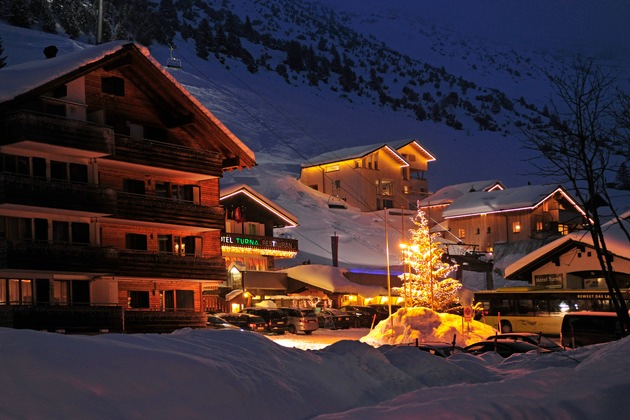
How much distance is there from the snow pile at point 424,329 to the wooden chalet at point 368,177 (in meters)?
58.1

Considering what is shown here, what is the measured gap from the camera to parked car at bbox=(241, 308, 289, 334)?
2167 inches

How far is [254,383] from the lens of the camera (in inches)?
545

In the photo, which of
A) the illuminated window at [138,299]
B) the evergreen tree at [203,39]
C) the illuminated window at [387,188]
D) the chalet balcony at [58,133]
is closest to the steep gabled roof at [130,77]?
the chalet balcony at [58,133]

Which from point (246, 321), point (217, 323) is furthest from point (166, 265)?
point (246, 321)

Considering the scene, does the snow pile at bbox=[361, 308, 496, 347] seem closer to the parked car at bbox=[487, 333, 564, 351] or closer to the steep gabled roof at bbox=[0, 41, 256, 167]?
the parked car at bbox=[487, 333, 564, 351]

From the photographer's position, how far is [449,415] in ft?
41.7

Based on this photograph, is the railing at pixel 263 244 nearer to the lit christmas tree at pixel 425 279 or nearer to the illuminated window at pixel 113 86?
the lit christmas tree at pixel 425 279

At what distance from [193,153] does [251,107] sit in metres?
98.4

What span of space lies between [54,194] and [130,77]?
8.33m

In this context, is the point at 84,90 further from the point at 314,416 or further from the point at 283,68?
the point at 283,68

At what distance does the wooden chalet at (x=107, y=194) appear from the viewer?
38469mm

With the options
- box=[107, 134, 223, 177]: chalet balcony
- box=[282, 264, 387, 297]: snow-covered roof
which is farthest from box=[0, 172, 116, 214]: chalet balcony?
box=[282, 264, 387, 297]: snow-covered roof

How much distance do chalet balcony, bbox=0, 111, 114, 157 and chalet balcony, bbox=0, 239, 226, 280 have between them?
428 cm

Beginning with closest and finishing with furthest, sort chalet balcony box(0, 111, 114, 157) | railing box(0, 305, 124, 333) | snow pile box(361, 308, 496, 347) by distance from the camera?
railing box(0, 305, 124, 333), chalet balcony box(0, 111, 114, 157), snow pile box(361, 308, 496, 347)
